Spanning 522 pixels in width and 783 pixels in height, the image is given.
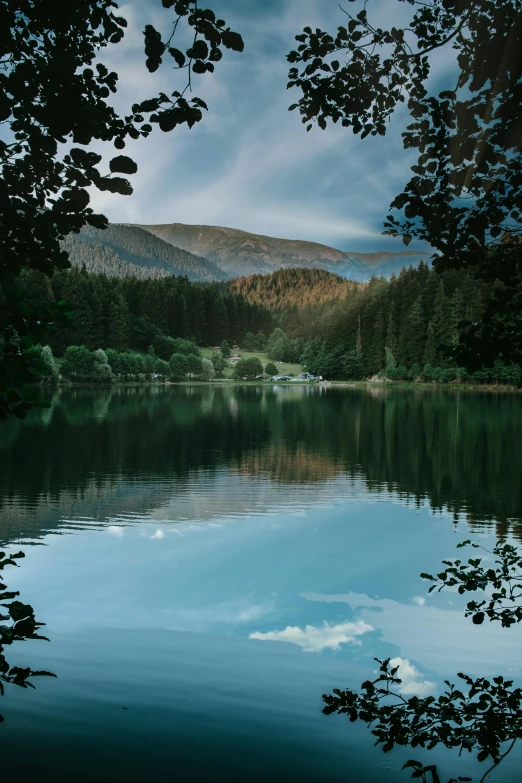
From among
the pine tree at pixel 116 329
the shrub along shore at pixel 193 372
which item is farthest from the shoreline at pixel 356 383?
the pine tree at pixel 116 329

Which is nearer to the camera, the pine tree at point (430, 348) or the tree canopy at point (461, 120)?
the tree canopy at point (461, 120)

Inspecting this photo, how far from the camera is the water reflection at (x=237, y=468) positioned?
18.3m

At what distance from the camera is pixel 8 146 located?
3.58 metres

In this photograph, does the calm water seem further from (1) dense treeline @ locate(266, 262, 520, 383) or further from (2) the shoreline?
(1) dense treeline @ locate(266, 262, 520, 383)

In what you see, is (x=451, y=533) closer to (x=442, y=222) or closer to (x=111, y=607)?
(x=111, y=607)

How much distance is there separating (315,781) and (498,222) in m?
4.84

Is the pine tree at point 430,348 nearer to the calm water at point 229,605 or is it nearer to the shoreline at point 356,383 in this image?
the shoreline at point 356,383

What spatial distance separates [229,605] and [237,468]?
15.6 m

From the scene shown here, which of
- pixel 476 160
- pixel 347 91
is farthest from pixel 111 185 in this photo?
pixel 476 160

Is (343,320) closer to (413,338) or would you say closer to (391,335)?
(391,335)

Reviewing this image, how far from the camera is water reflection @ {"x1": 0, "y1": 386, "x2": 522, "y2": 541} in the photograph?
18.3 metres

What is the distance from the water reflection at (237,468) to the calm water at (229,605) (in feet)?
0.49

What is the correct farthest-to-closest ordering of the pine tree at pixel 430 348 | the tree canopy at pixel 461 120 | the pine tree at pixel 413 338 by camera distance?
the pine tree at pixel 413 338, the pine tree at pixel 430 348, the tree canopy at pixel 461 120

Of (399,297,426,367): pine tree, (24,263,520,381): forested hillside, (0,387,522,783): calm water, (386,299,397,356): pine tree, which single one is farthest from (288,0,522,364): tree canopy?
(386,299,397,356): pine tree
